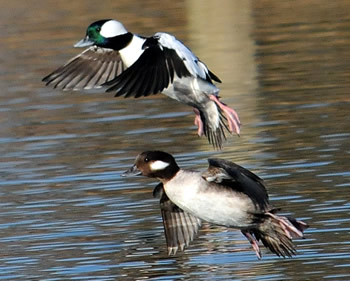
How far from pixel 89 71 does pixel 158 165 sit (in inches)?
126

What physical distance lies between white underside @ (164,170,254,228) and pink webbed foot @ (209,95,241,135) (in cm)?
→ 163

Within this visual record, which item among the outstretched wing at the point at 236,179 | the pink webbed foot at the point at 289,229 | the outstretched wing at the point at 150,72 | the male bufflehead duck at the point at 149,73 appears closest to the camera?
the outstretched wing at the point at 236,179

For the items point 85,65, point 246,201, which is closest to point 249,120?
point 85,65

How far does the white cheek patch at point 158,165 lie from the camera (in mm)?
9471

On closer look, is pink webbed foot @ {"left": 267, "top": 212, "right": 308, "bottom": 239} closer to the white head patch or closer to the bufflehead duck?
the bufflehead duck

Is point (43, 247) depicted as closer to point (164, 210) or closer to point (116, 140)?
point (164, 210)

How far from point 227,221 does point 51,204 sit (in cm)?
316

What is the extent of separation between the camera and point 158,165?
9.51 meters

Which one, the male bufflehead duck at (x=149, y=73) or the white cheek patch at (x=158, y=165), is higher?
the male bufflehead duck at (x=149, y=73)

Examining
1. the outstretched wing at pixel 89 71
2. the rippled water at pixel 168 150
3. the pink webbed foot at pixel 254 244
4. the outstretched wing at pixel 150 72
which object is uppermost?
the outstretched wing at pixel 150 72

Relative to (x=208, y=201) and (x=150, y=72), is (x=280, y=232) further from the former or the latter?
(x=150, y=72)

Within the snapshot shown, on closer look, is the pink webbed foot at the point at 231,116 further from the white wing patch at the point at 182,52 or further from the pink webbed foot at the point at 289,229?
the pink webbed foot at the point at 289,229

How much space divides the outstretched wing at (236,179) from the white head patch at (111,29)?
111 inches

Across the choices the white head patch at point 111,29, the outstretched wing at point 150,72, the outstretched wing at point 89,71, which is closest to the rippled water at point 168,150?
the outstretched wing at point 89,71
